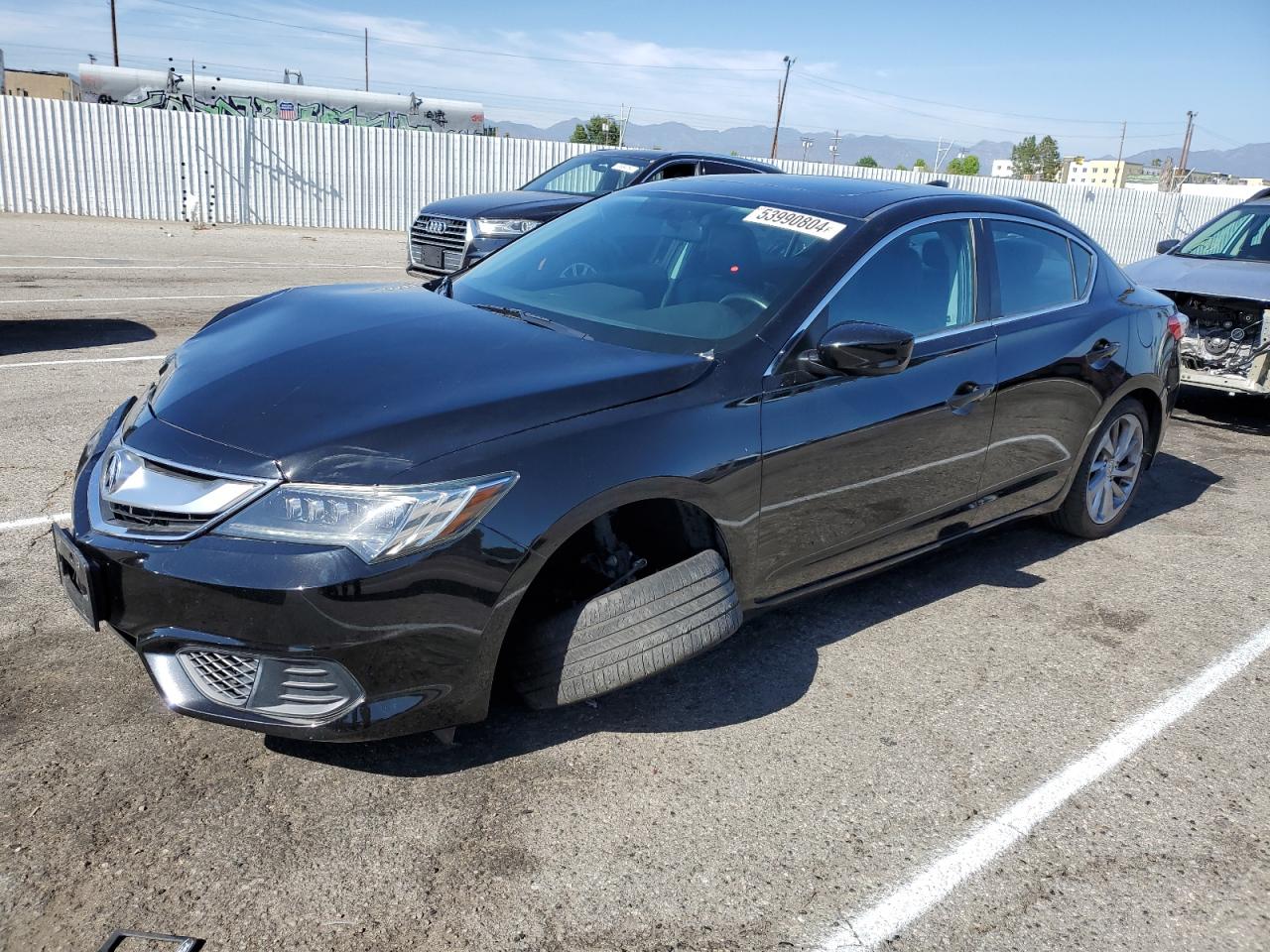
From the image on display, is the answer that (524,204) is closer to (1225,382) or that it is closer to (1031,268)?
(1225,382)

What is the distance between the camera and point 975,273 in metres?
4.27

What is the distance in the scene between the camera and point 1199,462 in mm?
7191

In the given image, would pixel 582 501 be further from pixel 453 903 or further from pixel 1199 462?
pixel 1199 462

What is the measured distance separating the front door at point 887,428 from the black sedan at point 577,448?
13 mm

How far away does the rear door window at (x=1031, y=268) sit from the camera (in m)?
4.43

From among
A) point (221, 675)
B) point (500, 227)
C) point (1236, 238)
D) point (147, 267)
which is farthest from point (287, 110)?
point (221, 675)

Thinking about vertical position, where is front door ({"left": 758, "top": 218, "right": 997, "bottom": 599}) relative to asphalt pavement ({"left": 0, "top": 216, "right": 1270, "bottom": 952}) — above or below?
above

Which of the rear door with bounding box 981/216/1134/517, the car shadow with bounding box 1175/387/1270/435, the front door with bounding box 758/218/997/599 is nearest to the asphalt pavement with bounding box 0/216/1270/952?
the front door with bounding box 758/218/997/599

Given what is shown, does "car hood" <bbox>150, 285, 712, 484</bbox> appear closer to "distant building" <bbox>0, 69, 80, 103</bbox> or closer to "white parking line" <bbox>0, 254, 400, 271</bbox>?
"white parking line" <bbox>0, 254, 400, 271</bbox>

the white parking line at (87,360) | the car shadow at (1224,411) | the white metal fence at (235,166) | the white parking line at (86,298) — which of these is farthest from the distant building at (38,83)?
the car shadow at (1224,411)

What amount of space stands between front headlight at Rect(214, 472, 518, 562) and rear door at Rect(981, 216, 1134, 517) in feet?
8.49

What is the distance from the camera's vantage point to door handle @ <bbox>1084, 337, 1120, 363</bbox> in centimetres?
483

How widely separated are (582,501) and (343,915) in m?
1.17

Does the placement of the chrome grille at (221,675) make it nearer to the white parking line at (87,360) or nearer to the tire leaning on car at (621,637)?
the tire leaning on car at (621,637)
